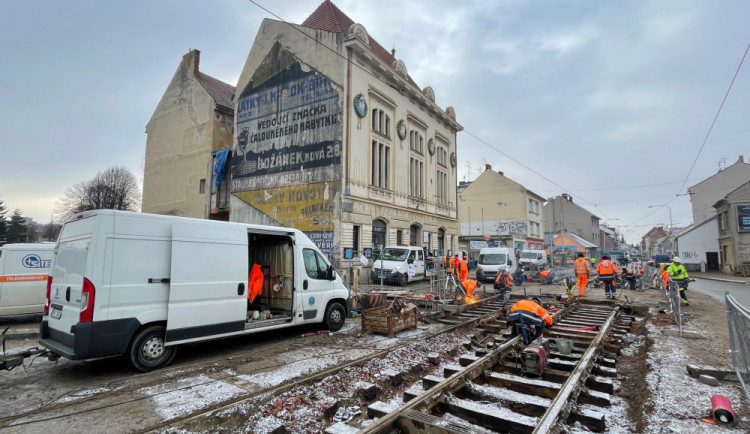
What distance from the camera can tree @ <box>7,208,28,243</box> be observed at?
4662 centimetres

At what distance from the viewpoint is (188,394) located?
5.00 m

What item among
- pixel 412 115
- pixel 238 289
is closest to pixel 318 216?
pixel 412 115

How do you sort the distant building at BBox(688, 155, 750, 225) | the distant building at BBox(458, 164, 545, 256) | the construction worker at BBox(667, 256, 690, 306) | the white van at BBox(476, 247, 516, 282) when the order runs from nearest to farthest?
the construction worker at BBox(667, 256, 690, 306) < the white van at BBox(476, 247, 516, 282) < the distant building at BBox(688, 155, 750, 225) < the distant building at BBox(458, 164, 545, 256)

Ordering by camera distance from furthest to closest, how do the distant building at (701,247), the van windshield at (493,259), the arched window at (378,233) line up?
1. the distant building at (701,247)
2. the arched window at (378,233)
3. the van windshield at (493,259)

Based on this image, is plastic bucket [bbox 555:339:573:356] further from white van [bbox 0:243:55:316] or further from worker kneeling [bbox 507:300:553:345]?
white van [bbox 0:243:55:316]

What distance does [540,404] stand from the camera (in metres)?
4.32

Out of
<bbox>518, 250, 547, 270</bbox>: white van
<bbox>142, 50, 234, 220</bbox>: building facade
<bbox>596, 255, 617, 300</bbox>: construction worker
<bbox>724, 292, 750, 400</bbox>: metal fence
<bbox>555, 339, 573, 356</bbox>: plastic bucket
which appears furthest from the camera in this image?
<bbox>518, 250, 547, 270</bbox>: white van

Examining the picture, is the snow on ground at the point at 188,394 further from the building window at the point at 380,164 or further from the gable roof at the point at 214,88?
the gable roof at the point at 214,88

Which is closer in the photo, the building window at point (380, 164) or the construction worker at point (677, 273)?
the construction worker at point (677, 273)

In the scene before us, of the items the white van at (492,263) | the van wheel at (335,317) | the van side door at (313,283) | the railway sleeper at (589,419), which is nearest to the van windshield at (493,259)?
the white van at (492,263)

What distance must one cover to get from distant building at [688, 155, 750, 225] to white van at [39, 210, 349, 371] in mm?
55040

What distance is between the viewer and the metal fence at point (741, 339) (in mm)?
4309

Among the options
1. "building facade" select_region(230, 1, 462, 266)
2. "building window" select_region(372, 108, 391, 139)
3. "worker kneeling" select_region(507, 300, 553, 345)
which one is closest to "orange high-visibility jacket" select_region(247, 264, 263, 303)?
"worker kneeling" select_region(507, 300, 553, 345)

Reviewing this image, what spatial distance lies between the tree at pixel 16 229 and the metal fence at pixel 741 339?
63.5 m
